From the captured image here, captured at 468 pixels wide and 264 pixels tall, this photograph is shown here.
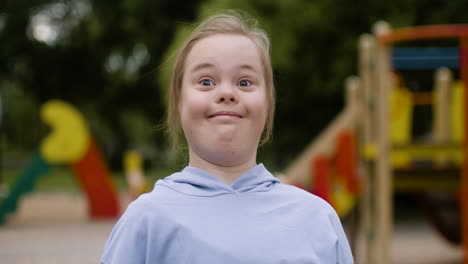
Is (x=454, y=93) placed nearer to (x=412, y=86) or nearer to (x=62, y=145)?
(x=412, y=86)

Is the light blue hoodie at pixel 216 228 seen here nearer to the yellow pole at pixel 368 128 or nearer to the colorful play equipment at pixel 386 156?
the colorful play equipment at pixel 386 156

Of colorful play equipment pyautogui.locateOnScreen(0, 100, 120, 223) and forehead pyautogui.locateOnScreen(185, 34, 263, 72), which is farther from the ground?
forehead pyautogui.locateOnScreen(185, 34, 263, 72)

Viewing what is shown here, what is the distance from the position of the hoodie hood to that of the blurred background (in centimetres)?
121

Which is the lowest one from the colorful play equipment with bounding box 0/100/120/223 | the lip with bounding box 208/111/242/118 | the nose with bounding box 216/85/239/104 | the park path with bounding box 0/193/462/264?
the park path with bounding box 0/193/462/264

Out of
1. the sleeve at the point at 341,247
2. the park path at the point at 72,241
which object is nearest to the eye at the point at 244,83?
the sleeve at the point at 341,247

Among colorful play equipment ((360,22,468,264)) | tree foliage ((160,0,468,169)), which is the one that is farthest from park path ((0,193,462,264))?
tree foliage ((160,0,468,169))

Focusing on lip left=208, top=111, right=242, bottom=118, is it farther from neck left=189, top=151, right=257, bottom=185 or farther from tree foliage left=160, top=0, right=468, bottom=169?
tree foliage left=160, top=0, right=468, bottom=169

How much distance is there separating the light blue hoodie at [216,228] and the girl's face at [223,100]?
54mm

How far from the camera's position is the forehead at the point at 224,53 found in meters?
1.44

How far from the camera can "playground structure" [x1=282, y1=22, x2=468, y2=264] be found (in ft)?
21.0

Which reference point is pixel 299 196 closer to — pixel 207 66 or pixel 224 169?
pixel 224 169

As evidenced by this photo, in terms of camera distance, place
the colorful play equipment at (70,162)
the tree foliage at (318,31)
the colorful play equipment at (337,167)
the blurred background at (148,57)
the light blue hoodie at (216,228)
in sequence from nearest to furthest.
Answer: the light blue hoodie at (216,228), the colorful play equipment at (337,167), the colorful play equipment at (70,162), the tree foliage at (318,31), the blurred background at (148,57)

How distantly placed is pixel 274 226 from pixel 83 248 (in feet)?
25.8

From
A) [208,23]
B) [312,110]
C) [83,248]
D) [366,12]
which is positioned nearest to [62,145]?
[83,248]
